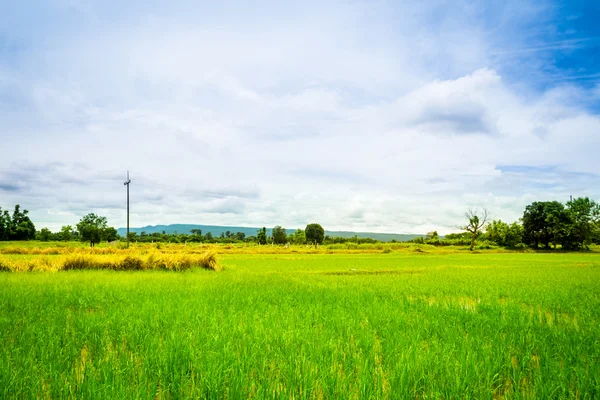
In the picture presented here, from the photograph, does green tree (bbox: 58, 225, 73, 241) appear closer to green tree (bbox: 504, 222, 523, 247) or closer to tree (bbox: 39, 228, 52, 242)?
tree (bbox: 39, 228, 52, 242)

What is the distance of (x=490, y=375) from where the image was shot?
3316 mm

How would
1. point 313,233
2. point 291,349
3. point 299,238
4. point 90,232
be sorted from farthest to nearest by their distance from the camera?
point 313,233, point 299,238, point 90,232, point 291,349

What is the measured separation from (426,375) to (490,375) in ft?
2.14

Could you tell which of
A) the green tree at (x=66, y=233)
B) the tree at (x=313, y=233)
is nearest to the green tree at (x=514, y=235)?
the tree at (x=313, y=233)

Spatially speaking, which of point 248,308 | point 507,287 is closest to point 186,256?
point 248,308

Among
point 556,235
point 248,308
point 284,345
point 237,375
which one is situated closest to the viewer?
point 237,375

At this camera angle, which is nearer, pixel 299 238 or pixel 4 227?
pixel 4 227

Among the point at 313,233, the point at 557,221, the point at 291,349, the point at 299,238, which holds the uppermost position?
the point at 557,221

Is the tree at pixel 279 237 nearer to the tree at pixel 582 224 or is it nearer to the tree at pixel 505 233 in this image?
the tree at pixel 505 233

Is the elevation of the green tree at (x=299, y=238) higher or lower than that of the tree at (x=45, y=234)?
lower

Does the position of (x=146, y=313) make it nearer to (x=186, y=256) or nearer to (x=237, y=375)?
(x=237, y=375)

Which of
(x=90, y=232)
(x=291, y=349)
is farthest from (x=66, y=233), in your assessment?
(x=291, y=349)

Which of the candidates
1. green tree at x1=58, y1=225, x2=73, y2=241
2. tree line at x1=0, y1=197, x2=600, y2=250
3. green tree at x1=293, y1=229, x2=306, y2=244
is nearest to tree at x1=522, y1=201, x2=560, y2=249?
tree line at x1=0, y1=197, x2=600, y2=250

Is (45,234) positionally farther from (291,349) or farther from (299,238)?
(291,349)
